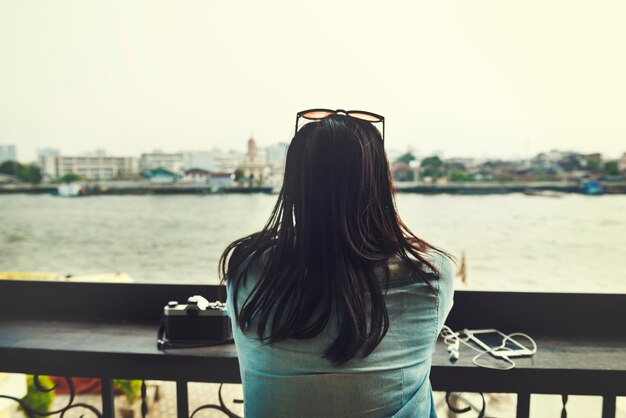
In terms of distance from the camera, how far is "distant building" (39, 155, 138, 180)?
193cm

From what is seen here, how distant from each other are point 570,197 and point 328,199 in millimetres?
1312

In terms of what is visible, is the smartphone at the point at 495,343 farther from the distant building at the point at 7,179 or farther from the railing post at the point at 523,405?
the distant building at the point at 7,179

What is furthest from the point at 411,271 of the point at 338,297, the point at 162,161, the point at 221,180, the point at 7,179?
the point at 7,179

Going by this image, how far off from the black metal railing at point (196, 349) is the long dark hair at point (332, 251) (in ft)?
1.63

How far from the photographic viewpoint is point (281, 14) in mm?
1771

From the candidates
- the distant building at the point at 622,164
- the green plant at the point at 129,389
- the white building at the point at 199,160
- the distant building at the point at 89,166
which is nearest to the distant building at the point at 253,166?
the white building at the point at 199,160

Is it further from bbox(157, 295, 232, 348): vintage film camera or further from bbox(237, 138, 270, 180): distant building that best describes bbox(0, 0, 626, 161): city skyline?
bbox(157, 295, 232, 348): vintage film camera

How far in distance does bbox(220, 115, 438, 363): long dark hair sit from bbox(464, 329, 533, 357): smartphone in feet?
1.96

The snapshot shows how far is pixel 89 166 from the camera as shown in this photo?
1.94 m

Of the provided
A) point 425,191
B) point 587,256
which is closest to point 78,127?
point 425,191

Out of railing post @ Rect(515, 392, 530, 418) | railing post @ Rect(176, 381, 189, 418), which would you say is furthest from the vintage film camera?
railing post @ Rect(515, 392, 530, 418)

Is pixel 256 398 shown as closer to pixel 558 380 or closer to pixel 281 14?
pixel 558 380

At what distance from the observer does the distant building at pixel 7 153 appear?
1.96 metres

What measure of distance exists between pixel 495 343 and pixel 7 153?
6.83 ft
